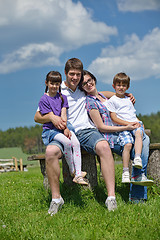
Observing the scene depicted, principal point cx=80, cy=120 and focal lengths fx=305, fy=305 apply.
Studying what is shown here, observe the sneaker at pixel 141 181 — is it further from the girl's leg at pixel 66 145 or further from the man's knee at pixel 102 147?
the girl's leg at pixel 66 145

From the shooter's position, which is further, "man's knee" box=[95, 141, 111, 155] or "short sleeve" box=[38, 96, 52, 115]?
"short sleeve" box=[38, 96, 52, 115]

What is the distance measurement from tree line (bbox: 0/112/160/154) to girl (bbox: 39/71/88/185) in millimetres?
77754

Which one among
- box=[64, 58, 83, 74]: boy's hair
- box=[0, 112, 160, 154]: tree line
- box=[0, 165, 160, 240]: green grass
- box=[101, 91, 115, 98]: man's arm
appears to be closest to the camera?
box=[0, 165, 160, 240]: green grass

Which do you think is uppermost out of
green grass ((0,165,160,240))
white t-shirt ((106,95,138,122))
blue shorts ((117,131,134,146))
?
white t-shirt ((106,95,138,122))

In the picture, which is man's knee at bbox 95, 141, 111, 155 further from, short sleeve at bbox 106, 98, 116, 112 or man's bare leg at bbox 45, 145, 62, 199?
short sleeve at bbox 106, 98, 116, 112

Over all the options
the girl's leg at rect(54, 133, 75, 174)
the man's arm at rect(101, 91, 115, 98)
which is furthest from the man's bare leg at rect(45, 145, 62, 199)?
the man's arm at rect(101, 91, 115, 98)

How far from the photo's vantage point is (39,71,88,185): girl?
14.2 feet

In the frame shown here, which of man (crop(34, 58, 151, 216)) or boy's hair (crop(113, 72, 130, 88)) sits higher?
boy's hair (crop(113, 72, 130, 88))

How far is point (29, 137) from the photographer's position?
92.9 m

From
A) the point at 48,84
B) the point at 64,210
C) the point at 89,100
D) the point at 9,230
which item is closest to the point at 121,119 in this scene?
the point at 89,100

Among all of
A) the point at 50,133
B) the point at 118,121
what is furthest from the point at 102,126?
the point at 50,133

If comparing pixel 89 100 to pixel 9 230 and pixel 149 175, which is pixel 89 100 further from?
pixel 9 230

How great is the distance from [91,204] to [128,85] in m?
1.99

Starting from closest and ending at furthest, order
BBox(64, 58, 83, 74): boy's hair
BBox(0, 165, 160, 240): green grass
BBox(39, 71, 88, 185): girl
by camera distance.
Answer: BBox(0, 165, 160, 240): green grass
BBox(39, 71, 88, 185): girl
BBox(64, 58, 83, 74): boy's hair
